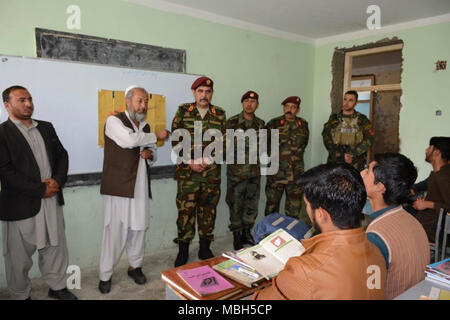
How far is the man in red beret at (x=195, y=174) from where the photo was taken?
3131 millimetres

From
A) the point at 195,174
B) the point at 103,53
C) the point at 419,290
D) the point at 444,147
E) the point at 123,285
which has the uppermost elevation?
the point at 103,53

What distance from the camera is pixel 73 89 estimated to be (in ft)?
9.53

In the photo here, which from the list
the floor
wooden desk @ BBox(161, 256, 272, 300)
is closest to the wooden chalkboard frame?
the floor

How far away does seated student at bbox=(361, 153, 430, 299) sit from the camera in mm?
1275

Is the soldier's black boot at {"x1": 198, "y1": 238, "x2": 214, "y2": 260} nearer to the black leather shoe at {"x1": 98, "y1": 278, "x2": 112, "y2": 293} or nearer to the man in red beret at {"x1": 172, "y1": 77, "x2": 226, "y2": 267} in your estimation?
the man in red beret at {"x1": 172, "y1": 77, "x2": 226, "y2": 267}

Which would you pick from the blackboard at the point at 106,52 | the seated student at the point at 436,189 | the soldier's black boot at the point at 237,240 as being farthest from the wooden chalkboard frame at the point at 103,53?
the seated student at the point at 436,189

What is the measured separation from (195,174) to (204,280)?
1.94 metres

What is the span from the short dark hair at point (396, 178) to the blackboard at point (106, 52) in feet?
8.33

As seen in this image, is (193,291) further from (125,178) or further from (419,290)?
(125,178)

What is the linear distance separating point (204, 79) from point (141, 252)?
1.70m

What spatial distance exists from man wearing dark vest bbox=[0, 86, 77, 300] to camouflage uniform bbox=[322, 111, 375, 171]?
3.26 m

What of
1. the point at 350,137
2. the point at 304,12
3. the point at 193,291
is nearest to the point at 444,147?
the point at 350,137
